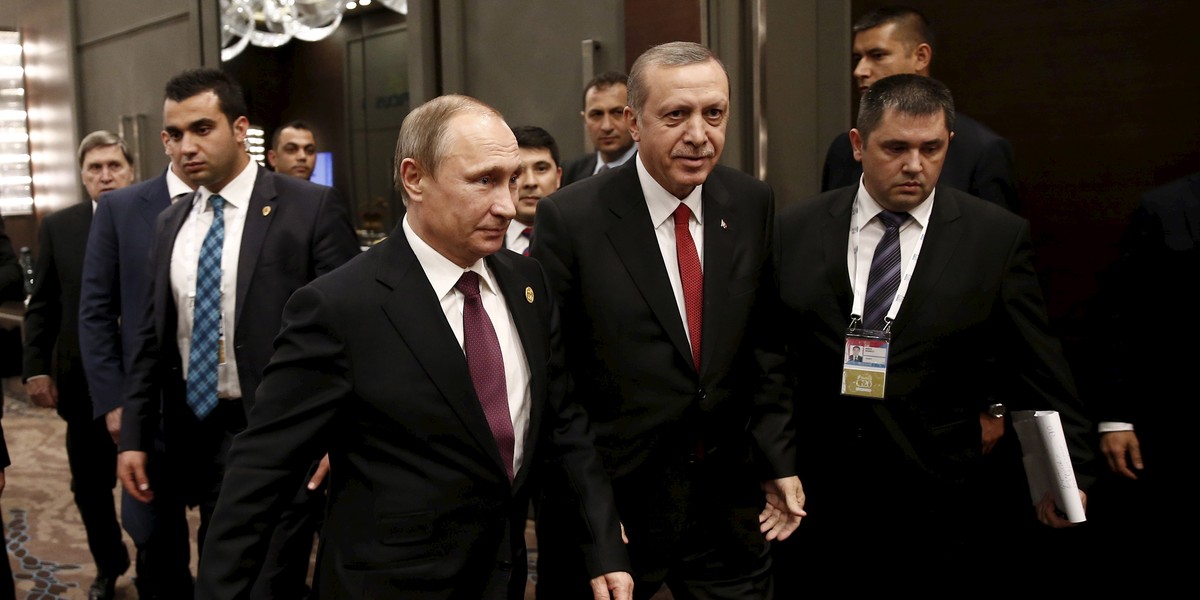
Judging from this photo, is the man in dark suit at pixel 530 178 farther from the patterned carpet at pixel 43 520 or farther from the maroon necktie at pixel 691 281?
the patterned carpet at pixel 43 520

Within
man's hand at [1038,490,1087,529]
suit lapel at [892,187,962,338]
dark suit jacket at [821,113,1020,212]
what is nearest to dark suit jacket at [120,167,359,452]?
suit lapel at [892,187,962,338]

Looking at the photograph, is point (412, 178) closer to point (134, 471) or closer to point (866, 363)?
point (866, 363)

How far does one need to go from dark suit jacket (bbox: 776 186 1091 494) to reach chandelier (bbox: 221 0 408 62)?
14.8ft

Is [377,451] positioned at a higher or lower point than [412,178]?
lower

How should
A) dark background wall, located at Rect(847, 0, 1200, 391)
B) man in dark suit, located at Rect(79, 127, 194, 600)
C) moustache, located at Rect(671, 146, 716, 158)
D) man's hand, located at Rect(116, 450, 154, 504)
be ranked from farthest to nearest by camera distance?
dark background wall, located at Rect(847, 0, 1200, 391), man in dark suit, located at Rect(79, 127, 194, 600), man's hand, located at Rect(116, 450, 154, 504), moustache, located at Rect(671, 146, 716, 158)

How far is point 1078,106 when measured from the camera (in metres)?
3.42

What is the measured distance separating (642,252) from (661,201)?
5.4 inches

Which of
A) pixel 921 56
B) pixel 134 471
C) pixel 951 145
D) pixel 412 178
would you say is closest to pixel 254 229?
pixel 134 471

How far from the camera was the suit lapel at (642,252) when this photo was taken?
7.07 ft

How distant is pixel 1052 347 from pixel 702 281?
0.84 m

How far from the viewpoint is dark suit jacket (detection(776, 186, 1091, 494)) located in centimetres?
227

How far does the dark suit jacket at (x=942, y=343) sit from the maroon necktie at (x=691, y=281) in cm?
31

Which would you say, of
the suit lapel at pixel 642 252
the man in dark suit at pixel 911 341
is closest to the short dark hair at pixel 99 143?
the suit lapel at pixel 642 252

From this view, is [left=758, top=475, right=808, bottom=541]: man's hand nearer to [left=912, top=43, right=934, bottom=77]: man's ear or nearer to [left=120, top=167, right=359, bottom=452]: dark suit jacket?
[left=120, top=167, right=359, bottom=452]: dark suit jacket
